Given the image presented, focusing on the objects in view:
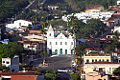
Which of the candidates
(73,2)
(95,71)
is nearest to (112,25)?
(73,2)

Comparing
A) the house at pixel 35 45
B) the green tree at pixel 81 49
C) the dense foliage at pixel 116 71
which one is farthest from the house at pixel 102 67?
the house at pixel 35 45

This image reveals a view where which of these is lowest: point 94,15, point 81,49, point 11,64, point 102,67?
point 102,67

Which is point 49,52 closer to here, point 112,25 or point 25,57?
point 25,57

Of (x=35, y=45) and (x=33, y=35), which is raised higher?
(x=33, y=35)

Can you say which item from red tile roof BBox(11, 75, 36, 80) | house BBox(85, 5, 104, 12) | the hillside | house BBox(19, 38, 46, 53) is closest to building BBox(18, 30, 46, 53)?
house BBox(19, 38, 46, 53)

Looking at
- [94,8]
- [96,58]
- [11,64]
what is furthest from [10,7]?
→ [11,64]

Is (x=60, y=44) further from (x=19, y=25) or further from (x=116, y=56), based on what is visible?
(x=19, y=25)
